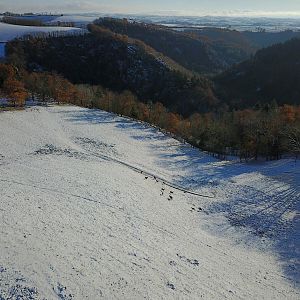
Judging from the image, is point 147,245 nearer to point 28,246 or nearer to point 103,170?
point 28,246

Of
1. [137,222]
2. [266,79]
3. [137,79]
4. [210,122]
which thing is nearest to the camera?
[137,222]

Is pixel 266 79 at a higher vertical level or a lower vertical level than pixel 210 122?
lower

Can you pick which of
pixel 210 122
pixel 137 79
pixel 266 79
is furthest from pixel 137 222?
pixel 266 79

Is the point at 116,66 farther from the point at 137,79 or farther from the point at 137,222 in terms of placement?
the point at 137,222

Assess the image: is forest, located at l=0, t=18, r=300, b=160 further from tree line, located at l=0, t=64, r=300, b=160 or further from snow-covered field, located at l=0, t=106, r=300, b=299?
snow-covered field, located at l=0, t=106, r=300, b=299

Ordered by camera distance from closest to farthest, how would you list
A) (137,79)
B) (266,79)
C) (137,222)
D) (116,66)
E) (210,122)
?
(137,222) → (210,122) → (137,79) → (266,79) → (116,66)

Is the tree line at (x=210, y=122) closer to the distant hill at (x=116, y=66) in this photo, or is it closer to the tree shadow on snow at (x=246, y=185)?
the tree shadow on snow at (x=246, y=185)

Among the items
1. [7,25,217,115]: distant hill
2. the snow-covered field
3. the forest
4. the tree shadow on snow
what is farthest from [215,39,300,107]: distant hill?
the snow-covered field
